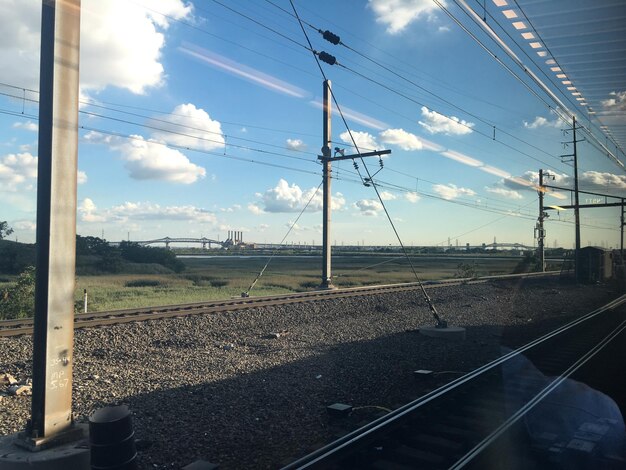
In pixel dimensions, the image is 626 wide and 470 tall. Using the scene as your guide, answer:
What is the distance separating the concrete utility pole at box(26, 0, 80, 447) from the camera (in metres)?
4.89

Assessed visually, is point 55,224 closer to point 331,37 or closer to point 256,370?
point 256,370

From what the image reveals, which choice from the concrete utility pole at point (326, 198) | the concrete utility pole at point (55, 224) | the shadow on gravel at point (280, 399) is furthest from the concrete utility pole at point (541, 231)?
the concrete utility pole at point (55, 224)

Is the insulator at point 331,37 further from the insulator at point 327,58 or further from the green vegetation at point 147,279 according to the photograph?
the green vegetation at point 147,279

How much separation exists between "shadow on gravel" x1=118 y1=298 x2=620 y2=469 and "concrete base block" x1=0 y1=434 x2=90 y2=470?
1.00 meters

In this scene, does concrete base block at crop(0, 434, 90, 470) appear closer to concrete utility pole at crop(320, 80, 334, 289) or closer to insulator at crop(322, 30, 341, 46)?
insulator at crop(322, 30, 341, 46)

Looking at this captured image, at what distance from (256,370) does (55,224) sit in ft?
19.8

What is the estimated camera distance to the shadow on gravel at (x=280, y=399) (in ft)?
19.7

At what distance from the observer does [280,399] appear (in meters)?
8.09

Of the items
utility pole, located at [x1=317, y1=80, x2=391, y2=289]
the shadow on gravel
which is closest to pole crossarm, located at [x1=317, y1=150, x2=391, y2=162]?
utility pole, located at [x1=317, y1=80, x2=391, y2=289]

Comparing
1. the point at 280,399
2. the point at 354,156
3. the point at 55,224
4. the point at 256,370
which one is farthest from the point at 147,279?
the point at 55,224

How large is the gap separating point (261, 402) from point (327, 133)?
17.4 metres

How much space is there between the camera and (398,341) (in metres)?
13.6

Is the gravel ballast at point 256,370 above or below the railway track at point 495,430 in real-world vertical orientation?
below

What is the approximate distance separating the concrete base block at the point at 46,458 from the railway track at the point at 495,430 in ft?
6.98
